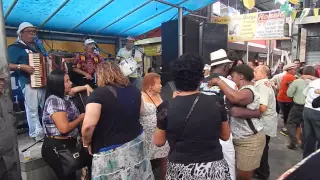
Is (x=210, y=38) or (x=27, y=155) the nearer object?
(x=27, y=155)

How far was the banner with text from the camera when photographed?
7883mm

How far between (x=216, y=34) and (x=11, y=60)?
5.00 metres

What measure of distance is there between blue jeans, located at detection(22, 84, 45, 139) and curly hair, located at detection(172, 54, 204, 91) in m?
2.62

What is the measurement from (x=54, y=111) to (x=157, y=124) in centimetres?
104

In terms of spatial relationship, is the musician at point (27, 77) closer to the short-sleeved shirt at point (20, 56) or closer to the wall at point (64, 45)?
the short-sleeved shirt at point (20, 56)

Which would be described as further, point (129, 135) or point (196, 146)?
point (129, 135)

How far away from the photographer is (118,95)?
1894 mm

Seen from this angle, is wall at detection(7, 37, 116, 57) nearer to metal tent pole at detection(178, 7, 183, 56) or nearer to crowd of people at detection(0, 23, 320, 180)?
crowd of people at detection(0, 23, 320, 180)

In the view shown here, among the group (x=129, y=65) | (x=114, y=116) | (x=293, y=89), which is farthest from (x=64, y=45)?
(x=293, y=89)

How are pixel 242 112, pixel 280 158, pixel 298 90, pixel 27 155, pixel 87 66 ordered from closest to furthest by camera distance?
pixel 242 112
pixel 27 155
pixel 280 158
pixel 87 66
pixel 298 90

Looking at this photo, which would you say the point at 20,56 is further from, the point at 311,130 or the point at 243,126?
the point at 311,130

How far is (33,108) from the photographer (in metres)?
3.39

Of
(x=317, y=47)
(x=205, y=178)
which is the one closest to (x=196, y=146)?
(x=205, y=178)

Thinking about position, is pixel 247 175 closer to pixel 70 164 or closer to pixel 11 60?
pixel 70 164
